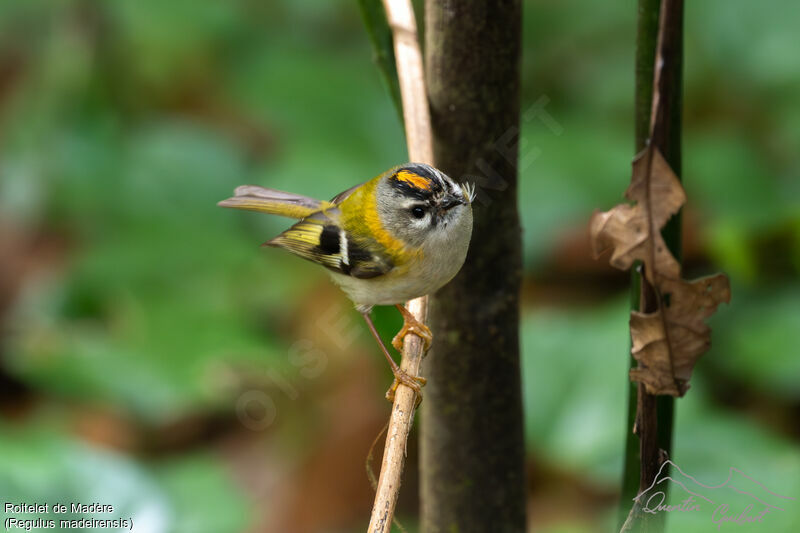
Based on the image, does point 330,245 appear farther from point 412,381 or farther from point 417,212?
point 412,381

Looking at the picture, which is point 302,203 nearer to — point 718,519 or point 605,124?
point 718,519

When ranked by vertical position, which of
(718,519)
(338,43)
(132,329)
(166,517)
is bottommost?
(166,517)

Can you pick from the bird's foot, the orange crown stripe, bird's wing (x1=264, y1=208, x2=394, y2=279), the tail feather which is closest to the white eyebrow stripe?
bird's wing (x1=264, y1=208, x2=394, y2=279)

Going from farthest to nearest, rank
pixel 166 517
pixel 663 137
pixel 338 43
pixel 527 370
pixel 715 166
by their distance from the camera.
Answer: pixel 338 43 → pixel 715 166 → pixel 527 370 → pixel 166 517 → pixel 663 137

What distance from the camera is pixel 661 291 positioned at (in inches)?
59.1

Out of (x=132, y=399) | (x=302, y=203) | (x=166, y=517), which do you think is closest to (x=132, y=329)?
(x=132, y=399)

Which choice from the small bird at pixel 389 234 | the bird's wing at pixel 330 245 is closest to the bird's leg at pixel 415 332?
the small bird at pixel 389 234

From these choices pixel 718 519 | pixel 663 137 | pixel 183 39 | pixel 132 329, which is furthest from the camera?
pixel 183 39

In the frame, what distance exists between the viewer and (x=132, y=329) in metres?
3.64

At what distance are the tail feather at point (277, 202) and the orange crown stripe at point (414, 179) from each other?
461mm

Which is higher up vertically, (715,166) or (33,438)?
(715,166)

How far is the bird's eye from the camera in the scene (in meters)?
2.04

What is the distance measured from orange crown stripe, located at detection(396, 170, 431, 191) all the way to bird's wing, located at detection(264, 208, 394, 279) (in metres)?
0.25

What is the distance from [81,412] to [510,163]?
330cm
